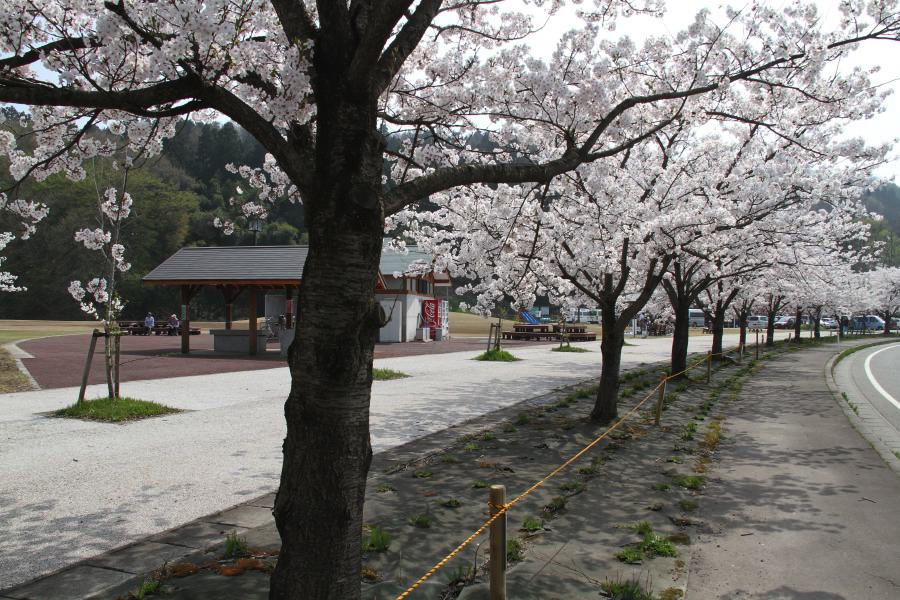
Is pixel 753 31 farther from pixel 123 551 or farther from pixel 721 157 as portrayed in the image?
pixel 123 551

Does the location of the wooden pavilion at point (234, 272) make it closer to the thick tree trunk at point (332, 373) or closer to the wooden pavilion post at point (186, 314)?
the wooden pavilion post at point (186, 314)

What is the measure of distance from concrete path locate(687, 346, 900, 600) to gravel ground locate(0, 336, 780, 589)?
4.25 m

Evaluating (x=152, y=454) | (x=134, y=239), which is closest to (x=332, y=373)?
(x=152, y=454)

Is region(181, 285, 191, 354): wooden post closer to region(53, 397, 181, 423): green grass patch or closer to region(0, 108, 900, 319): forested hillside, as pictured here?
region(53, 397, 181, 423): green grass patch

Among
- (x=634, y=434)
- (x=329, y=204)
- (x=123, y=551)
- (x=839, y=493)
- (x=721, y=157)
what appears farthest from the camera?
(x=721, y=157)

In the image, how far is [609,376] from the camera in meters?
10.8

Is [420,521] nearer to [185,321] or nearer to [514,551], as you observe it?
[514,551]

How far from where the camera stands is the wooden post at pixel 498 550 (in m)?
3.69

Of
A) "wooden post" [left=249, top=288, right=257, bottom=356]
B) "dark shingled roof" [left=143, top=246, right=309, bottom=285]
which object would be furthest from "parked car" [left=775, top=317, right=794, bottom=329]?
"wooden post" [left=249, top=288, right=257, bottom=356]

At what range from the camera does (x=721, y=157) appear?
14367 mm

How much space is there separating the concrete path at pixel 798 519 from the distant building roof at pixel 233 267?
60.0ft

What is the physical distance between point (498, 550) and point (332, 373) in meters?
1.42

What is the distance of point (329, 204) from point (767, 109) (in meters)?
7.03

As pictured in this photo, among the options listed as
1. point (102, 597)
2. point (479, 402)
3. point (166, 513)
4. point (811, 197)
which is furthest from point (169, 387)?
point (811, 197)
